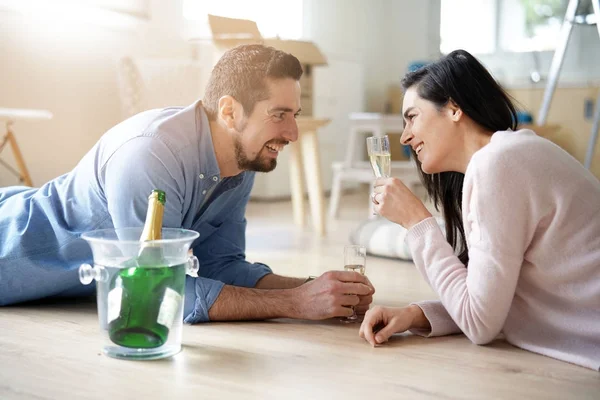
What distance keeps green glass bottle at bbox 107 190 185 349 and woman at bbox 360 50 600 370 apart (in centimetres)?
49

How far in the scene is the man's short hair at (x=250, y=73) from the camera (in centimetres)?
199

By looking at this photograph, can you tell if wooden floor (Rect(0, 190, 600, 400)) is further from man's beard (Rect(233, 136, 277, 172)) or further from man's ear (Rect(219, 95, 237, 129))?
man's ear (Rect(219, 95, 237, 129))

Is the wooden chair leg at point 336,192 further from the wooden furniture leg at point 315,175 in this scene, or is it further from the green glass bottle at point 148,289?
the green glass bottle at point 148,289

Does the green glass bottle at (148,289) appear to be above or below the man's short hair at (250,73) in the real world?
below

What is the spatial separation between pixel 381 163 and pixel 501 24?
5751mm

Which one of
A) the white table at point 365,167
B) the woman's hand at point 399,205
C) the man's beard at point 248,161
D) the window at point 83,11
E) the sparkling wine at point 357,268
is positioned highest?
the window at point 83,11

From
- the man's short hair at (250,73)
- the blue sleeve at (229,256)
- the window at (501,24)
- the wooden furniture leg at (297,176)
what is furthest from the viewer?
the window at (501,24)

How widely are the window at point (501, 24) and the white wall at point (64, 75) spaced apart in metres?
3.35

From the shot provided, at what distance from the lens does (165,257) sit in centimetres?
151

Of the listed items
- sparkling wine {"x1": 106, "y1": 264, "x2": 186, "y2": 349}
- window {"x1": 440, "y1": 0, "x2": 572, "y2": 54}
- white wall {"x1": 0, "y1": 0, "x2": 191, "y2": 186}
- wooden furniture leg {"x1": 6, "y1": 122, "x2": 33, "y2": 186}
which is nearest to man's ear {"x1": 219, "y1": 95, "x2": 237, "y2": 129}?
sparkling wine {"x1": 106, "y1": 264, "x2": 186, "y2": 349}

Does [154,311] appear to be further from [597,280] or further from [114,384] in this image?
[597,280]

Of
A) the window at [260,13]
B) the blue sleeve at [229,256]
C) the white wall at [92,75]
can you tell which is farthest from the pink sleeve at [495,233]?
the window at [260,13]

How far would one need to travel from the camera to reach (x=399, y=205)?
1.75 m

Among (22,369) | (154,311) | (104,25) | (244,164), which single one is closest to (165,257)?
(154,311)
